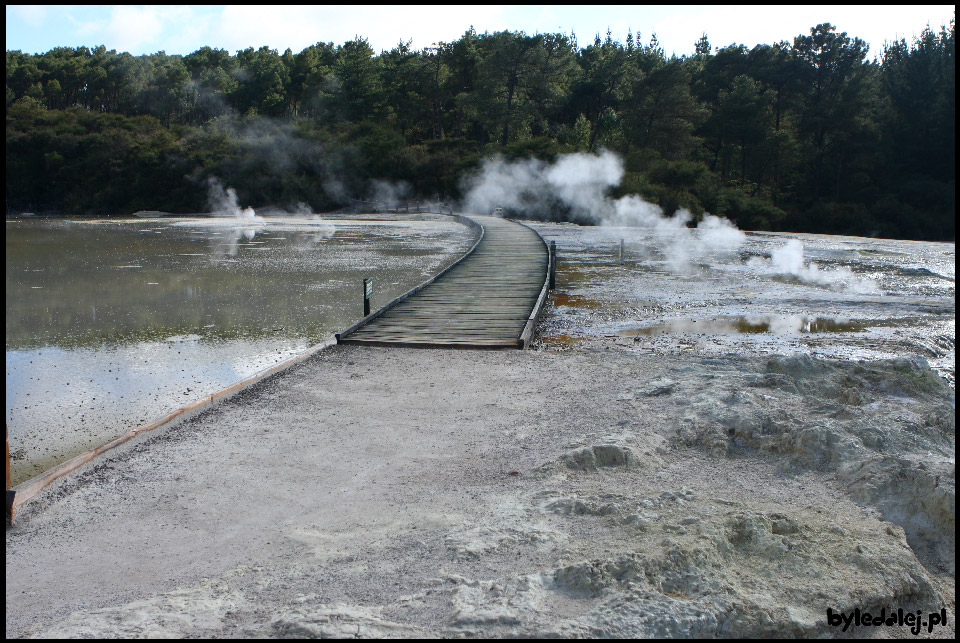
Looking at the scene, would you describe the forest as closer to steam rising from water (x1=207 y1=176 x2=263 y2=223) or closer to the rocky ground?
steam rising from water (x1=207 y1=176 x2=263 y2=223)

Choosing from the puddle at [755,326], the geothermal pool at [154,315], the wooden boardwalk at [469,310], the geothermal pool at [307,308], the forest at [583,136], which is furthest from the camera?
the forest at [583,136]

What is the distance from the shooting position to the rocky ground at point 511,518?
3.11 m

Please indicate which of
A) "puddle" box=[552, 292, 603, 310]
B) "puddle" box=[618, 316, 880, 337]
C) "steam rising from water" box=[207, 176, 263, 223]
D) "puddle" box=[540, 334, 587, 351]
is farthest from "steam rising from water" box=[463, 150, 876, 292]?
"steam rising from water" box=[207, 176, 263, 223]

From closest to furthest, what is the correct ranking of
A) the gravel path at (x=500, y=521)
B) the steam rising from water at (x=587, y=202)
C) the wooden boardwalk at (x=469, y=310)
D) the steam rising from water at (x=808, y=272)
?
the gravel path at (x=500, y=521)
the wooden boardwalk at (x=469, y=310)
the steam rising from water at (x=808, y=272)
the steam rising from water at (x=587, y=202)

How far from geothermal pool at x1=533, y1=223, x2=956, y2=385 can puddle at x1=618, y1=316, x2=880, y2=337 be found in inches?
0.5

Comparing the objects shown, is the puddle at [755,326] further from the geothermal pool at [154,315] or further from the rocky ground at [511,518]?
the geothermal pool at [154,315]

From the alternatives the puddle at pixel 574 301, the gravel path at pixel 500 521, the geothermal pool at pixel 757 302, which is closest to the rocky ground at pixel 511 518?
the gravel path at pixel 500 521

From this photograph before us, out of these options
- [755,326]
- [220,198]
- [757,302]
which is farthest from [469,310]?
[220,198]

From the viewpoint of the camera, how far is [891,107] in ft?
140

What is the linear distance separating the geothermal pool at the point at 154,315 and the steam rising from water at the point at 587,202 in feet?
29.0

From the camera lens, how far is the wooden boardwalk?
350 inches

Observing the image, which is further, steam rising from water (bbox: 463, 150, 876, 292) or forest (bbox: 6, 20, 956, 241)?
forest (bbox: 6, 20, 956, 241)

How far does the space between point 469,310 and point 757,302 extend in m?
5.04

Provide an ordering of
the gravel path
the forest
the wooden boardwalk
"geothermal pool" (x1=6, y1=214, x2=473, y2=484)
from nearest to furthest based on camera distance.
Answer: the gravel path < "geothermal pool" (x1=6, y1=214, x2=473, y2=484) < the wooden boardwalk < the forest
